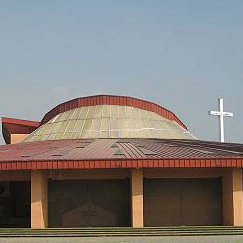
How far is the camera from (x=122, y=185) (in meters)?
24.1

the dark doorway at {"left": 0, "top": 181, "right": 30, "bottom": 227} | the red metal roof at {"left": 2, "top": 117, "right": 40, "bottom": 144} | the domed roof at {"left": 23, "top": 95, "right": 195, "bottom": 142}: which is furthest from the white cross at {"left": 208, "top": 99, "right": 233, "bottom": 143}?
the dark doorway at {"left": 0, "top": 181, "right": 30, "bottom": 227}

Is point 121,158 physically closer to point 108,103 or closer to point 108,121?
point 108,121

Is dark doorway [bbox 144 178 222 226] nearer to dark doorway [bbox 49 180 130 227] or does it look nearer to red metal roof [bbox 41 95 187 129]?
dark doorway [bbox 49 180 130 227]

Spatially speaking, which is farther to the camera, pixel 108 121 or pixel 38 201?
pixel 108 121

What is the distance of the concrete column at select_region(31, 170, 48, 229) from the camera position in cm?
2208

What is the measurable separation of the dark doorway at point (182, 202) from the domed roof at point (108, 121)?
8933 millimetres

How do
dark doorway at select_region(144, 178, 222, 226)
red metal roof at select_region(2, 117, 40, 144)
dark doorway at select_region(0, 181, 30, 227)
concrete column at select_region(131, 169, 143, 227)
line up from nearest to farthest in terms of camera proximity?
concrete column at select_region(131, 169, 143, 227), dark doorway at select_region(144, 178, 222, 226), dark doorway at select_region(0, 181, 30, 227), red metal roof at select_region(2, 117, 40, 144)

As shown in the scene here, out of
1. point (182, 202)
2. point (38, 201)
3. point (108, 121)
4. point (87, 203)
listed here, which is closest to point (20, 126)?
point (108, 121)

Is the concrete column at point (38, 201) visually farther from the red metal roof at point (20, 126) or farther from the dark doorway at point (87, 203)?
the red metal roof at point (20, 126)

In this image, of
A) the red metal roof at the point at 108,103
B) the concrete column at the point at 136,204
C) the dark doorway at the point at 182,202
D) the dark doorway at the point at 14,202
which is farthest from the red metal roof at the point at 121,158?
the red metal roof at the point at 108,103

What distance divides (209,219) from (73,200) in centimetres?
661

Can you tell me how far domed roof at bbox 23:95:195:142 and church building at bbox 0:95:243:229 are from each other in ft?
16.5

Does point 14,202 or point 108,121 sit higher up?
point 108,121

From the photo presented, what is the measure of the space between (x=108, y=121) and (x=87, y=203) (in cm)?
1125
